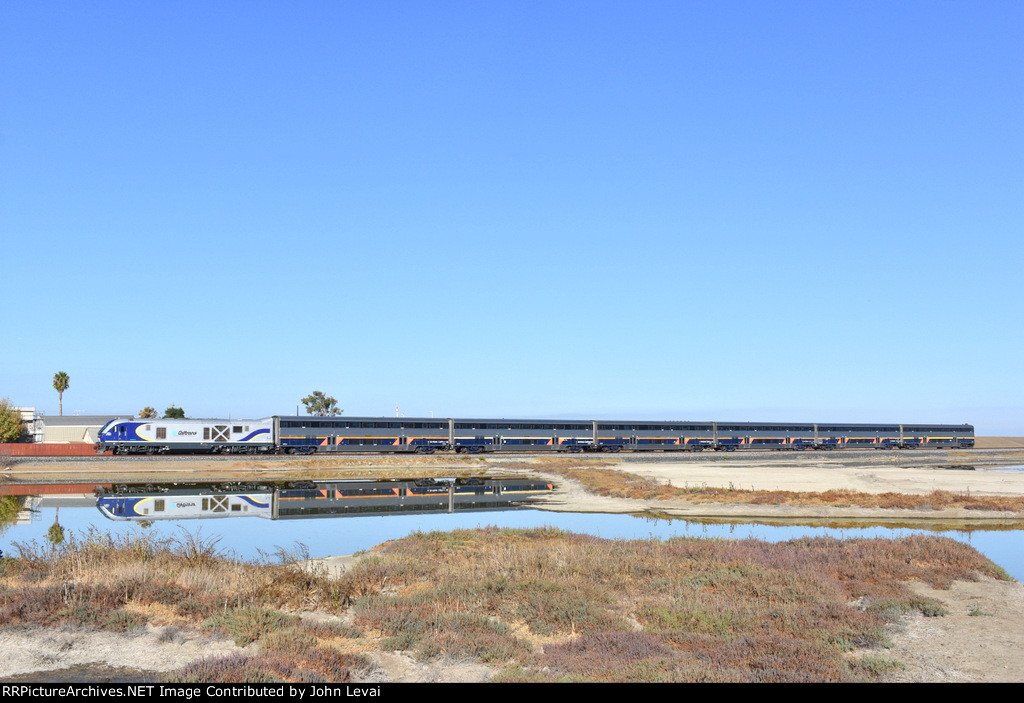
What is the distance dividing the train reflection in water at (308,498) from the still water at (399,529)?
2531mm

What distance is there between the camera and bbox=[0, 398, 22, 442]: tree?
93.9 meters

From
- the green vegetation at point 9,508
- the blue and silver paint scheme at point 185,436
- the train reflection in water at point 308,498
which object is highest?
the blue and silver paint scheme at point 185,436

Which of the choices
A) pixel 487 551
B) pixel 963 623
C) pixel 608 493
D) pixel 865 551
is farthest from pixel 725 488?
pixel 963 623

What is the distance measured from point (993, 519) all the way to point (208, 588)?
40468mm

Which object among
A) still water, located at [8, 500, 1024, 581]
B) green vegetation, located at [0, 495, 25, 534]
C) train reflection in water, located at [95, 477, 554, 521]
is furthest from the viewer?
train reflection in water, located at [95, 477, 554, 521]

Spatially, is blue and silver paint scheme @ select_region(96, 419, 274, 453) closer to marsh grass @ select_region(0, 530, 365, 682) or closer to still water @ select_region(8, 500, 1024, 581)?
still water @ select_region(8, 500, 1024, 581)

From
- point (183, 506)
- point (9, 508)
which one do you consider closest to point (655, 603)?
point (183, 506)

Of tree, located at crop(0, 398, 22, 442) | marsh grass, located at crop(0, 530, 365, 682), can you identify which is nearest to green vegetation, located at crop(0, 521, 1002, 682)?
marsh grass, located at crop(0, 530, 365, 682)

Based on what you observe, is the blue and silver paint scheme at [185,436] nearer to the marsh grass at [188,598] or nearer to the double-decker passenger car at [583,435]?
the double-decker passenger car at [583,435]

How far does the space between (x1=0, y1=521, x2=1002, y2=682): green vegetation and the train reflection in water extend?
819 inches

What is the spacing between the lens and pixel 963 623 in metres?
16.6

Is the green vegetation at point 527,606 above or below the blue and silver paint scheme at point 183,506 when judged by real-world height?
above

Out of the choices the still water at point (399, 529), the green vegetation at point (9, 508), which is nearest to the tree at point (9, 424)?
the green vegetation at point (9, 508)

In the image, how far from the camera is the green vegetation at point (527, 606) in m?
12.8
